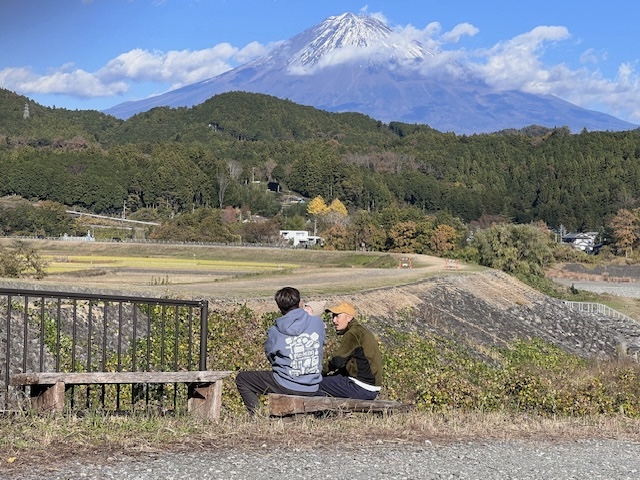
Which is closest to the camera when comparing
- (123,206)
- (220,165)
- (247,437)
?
(247,437)

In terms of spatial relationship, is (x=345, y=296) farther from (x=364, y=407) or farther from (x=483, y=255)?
(x=483, y=255)

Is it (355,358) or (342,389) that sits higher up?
(355,358)

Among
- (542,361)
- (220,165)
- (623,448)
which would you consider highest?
(220,165)

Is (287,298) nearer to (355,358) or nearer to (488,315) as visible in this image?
(355,358)

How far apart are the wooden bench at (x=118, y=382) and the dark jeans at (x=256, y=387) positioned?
21cm

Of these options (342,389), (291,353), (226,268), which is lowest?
(226,268)

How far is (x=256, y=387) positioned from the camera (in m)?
9.79

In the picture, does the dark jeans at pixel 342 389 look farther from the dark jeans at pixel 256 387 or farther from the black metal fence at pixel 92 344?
the black metal fence at pixel 92 344

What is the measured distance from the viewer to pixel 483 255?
232ft

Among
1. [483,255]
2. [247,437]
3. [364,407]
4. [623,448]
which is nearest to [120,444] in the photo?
[247,437]

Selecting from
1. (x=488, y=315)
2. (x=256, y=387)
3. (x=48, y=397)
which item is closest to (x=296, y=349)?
(x=256, y=387)

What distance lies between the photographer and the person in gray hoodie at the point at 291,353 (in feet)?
30.7

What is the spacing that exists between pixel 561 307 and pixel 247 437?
4382 centimetres

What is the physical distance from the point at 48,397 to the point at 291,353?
2.30 meters
